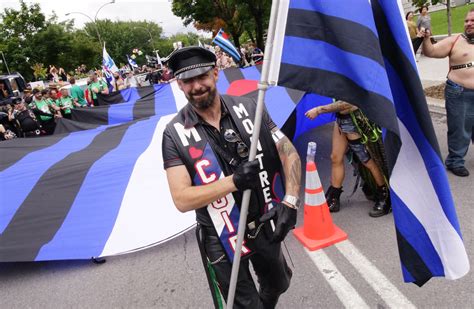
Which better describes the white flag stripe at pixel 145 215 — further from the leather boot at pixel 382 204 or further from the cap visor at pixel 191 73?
the cap visor at pixel 191 73

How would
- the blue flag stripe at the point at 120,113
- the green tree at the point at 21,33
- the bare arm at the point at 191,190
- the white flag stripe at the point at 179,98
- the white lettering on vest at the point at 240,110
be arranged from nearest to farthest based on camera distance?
1. the bare arm at the point at 191,190
2. the white lettering on vest at the point at 240,110
3. the white flag stripe at the point at 179,98
4. the blue flag stripe at the point at 120,113
5. the green tree at the point at 21,33

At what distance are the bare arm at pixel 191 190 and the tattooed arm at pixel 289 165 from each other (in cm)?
39

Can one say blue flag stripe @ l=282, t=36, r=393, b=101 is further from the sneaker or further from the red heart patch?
the sneaker

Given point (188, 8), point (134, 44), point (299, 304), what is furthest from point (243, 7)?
point (134, 44)

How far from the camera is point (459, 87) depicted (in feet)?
13.9

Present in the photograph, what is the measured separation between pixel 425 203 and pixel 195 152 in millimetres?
1299

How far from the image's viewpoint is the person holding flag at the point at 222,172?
6.42 ft

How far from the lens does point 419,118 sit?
1.83m

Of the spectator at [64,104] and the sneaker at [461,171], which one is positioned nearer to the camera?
the sneaker at [461,171]

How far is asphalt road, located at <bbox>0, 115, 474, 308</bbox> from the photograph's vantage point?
2.76 m

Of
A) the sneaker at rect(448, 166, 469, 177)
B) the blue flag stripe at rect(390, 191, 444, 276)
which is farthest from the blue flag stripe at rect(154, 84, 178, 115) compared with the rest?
the blue flag stripe at rect(390, 191, 444, 276)

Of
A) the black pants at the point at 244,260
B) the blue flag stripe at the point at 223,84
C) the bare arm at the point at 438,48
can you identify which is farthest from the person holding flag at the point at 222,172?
the blue flag stripe at the point at 223,84

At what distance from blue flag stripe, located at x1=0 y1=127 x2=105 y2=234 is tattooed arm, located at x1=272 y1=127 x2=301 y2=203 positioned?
358 centimetres

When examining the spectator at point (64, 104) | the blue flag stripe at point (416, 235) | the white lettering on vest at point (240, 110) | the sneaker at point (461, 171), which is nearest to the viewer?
the blue flag stripe at point (416, 235)
